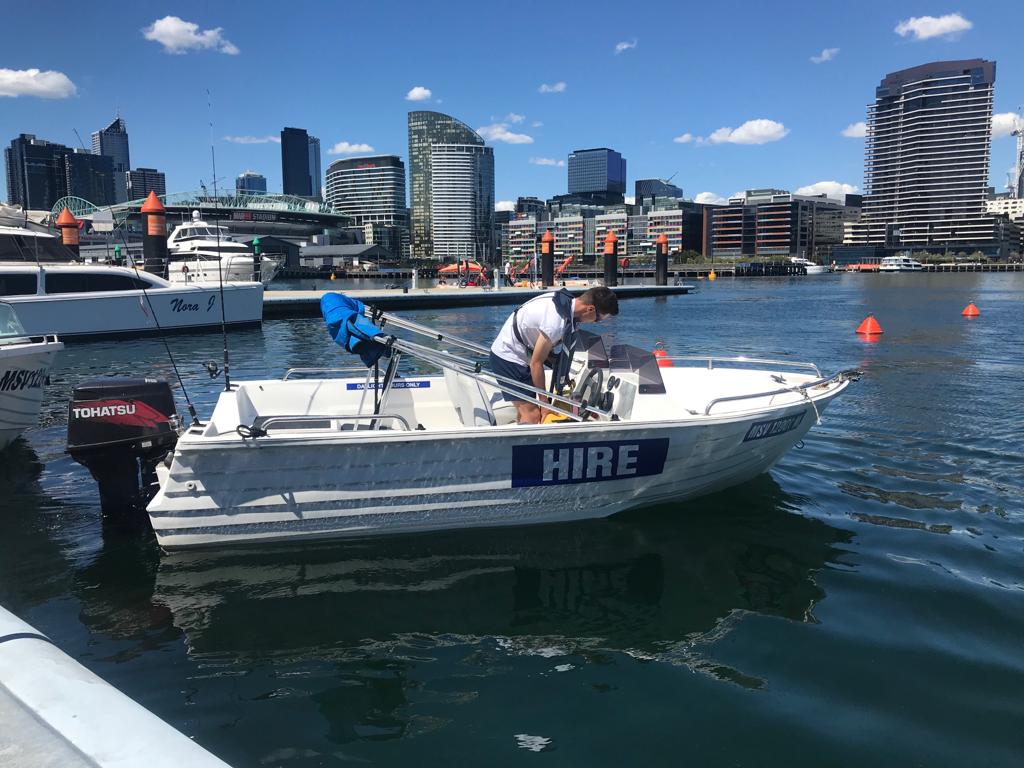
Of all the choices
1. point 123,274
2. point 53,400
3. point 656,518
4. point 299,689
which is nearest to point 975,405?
point 656,518

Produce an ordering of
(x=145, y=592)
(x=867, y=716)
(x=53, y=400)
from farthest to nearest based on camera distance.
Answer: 1. (x=53, y=400)
2. (x=145, y=592)
3. (x=867, y=716)

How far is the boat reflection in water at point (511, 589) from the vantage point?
4633 mm

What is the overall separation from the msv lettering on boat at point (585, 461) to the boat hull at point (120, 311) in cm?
1609

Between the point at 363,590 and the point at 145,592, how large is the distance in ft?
5.38

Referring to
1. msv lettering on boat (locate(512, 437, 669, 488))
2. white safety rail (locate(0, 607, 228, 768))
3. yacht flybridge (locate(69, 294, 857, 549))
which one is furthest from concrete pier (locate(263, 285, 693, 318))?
white safety rail (locate(0, 607, 228, 768))

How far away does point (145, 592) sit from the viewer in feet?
17.2

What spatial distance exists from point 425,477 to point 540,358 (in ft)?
4.73

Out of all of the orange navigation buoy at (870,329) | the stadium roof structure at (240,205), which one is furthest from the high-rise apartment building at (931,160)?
the orange navigation buoy at (870,329)

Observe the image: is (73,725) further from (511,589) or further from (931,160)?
(931,160)

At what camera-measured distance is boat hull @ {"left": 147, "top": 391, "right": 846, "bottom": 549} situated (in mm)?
5398

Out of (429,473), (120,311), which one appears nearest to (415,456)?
(429,473)

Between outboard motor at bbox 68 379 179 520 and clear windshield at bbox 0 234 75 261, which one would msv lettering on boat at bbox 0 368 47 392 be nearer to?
outboard motor at bbox 68 379 179 520

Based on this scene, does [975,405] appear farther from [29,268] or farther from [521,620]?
[29,268]

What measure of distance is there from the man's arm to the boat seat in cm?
77
